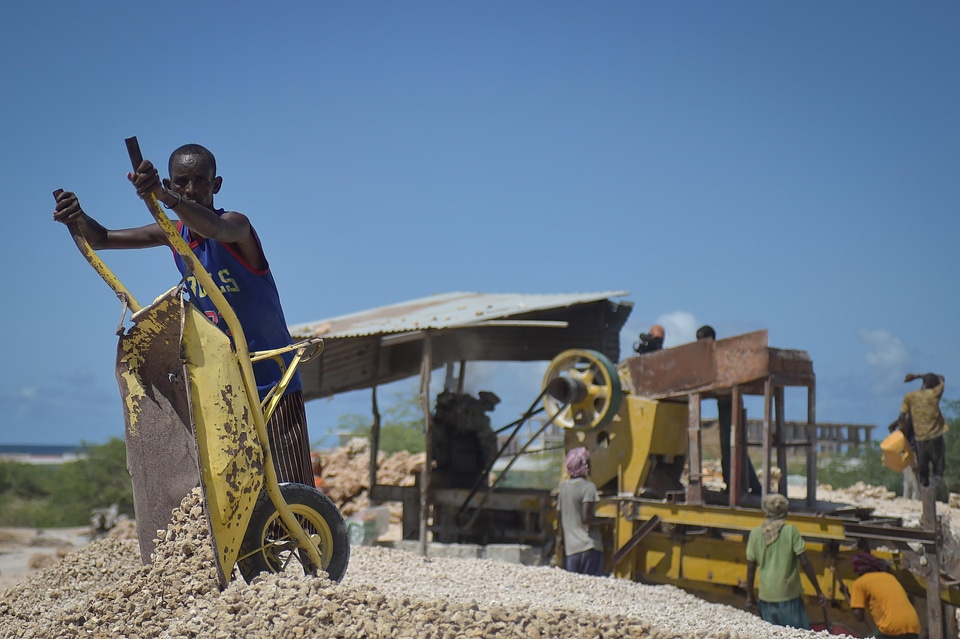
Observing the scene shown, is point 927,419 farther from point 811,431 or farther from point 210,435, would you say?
point 210,435

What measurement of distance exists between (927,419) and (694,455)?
14.4ft

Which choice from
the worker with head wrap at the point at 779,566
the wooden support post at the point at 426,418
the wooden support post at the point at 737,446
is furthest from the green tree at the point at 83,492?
the worker with head wrap at the point at 779,566

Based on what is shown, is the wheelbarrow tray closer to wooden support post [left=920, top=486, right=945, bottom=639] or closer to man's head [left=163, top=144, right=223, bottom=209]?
man's head [left=163, top=144, right=223, bottom=209]

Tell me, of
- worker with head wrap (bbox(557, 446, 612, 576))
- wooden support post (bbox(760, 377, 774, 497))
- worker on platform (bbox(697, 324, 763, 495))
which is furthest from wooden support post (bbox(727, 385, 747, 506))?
worker with head wrap (bbox(557, 446, 612, 576))

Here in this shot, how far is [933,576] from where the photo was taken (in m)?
7.38

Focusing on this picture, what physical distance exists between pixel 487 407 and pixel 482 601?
20.6 ft

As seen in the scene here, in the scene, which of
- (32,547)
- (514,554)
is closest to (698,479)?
(514,554)

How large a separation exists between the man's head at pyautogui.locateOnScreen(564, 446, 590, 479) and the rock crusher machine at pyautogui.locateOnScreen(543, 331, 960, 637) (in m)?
0.66

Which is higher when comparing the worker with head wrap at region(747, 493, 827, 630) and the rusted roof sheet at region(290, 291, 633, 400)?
the rusted roof sheet at region(290, 291, 633, 400)

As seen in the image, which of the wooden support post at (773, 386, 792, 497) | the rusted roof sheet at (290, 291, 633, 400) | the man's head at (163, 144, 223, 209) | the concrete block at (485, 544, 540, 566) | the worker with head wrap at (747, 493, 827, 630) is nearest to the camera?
the man's head at (163, 144, 223, 209)

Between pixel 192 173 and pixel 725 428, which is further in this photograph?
pixel 725 428

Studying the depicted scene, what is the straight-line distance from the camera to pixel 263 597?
3.70 metres

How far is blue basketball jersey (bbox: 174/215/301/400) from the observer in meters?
4.01

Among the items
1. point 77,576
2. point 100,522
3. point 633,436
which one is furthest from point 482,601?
point 100,522
